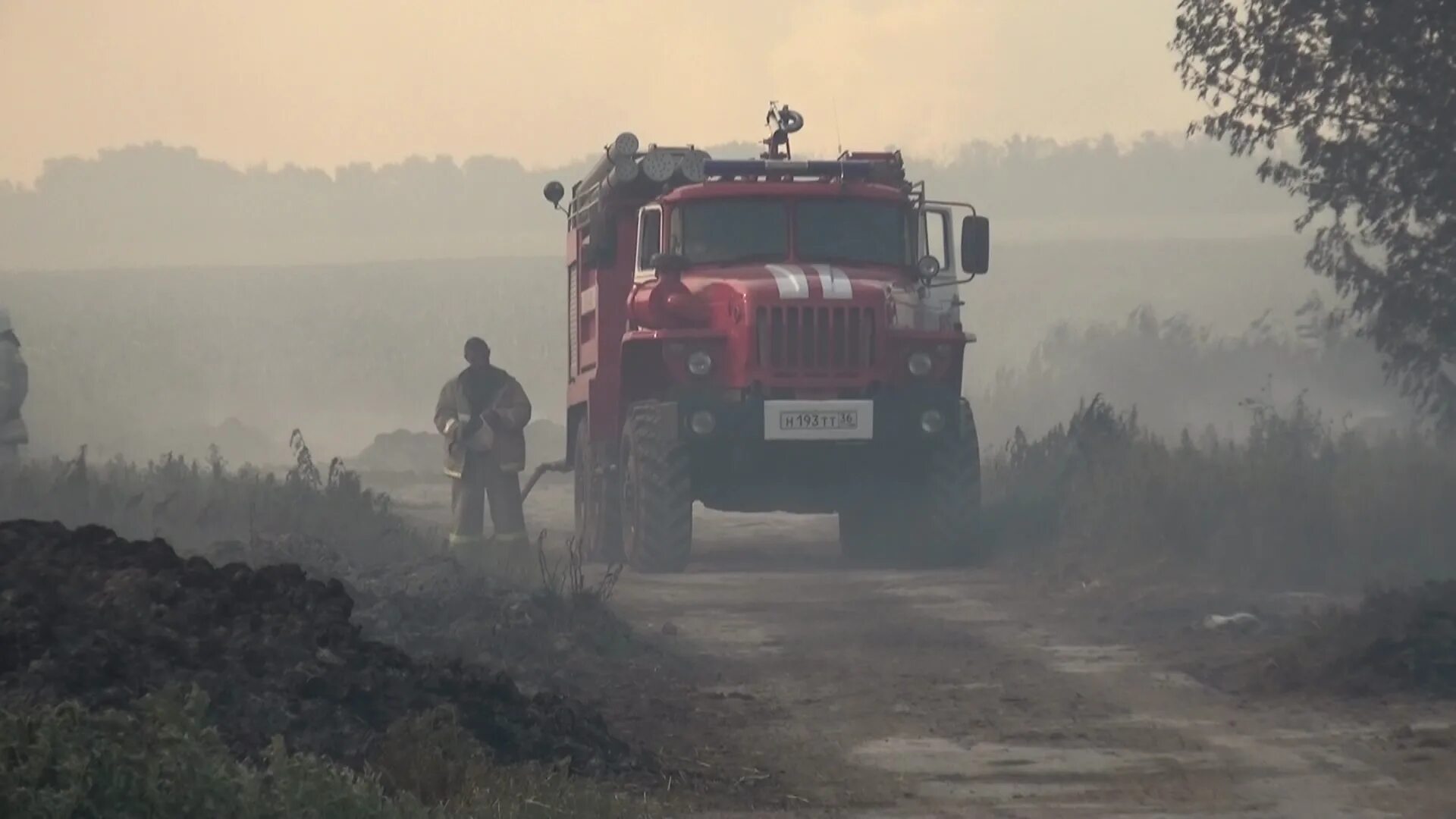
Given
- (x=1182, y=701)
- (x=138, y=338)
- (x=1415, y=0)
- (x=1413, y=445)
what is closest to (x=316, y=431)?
(x=138, y=338)

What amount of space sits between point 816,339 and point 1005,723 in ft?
23.8

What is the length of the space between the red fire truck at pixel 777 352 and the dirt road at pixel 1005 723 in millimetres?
1775

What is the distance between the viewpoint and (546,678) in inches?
448

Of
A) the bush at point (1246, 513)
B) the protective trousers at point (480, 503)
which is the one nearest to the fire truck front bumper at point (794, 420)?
the bush at point (1246, 513)

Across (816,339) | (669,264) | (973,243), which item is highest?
(973,243)

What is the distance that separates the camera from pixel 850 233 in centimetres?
1836

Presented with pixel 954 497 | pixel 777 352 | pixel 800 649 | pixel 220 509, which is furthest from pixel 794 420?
pixel 220 509

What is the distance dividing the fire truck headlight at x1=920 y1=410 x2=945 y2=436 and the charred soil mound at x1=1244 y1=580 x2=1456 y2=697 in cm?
599

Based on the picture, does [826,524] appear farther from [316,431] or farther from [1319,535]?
[316,431]

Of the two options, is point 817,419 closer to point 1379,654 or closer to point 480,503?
point 480,503

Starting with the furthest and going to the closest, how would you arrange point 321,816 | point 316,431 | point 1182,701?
point 316,431 → point 1182,701 → point 321,816

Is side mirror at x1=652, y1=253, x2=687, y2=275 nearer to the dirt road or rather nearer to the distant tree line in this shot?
the dirt road

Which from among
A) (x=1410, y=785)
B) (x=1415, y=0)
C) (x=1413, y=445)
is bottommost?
(x=1410, y=785)

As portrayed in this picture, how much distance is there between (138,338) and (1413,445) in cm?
5089
